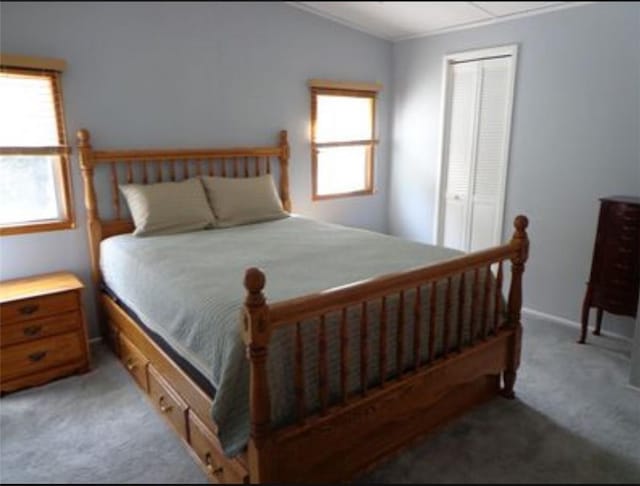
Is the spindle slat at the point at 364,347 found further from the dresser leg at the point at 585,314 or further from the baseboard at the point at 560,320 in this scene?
the baseboard at the point at 560,320

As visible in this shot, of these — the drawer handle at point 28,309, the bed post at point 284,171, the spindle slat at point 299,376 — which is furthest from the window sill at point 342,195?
the spindle slat at point 299,376

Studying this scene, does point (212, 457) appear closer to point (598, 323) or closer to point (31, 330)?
point (31, 330)

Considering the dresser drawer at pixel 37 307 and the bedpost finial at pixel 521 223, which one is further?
the dresser drawer at pixel 37 307

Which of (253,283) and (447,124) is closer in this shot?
(253,283)

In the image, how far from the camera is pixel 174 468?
1.87 metres

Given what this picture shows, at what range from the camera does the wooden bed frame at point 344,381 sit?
4.94ft

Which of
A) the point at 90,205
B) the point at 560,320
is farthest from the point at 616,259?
the point at 90,205

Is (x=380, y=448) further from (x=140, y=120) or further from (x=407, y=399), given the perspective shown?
(x=140, y=120)

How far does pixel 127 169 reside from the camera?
9.98ft

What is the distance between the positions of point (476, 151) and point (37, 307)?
3.21 m

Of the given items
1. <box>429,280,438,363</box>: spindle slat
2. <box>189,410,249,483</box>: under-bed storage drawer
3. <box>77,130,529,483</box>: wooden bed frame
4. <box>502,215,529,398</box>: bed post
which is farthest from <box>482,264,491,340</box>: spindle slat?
<box>189,410,249,483</box>: under-bed storage drawer

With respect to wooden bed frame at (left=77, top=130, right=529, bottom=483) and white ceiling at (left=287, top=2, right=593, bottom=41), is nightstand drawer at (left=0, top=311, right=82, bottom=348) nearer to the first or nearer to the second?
wooden bed frame at (left=77, top=130, right=529, bottom=483)

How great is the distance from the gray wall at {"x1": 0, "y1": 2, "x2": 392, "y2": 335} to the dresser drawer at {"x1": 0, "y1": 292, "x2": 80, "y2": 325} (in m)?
0.43

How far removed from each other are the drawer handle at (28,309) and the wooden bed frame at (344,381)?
0.41 metres
